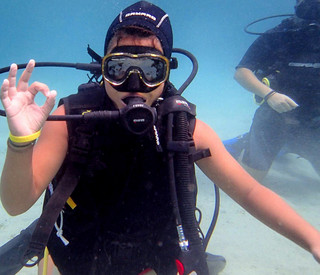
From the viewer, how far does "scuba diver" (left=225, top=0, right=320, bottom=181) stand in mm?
5156

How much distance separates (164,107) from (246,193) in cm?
99

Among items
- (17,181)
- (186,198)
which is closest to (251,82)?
(186,198)

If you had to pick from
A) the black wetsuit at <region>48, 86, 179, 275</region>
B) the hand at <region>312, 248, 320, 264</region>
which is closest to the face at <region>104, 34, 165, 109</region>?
the black wetsuit at <region>48, 86, 179, 275</region>

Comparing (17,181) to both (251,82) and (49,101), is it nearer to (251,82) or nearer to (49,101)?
(49,101)

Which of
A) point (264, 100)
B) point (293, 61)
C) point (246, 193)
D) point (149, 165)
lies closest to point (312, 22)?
point (293, 61)

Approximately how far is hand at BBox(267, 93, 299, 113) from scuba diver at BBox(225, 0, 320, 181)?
0.7 inches

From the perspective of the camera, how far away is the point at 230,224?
484 cm

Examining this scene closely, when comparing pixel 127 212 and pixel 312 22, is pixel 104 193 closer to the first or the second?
pixel 127 212

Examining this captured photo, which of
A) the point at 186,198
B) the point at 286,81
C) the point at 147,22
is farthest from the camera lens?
the point at 286,81

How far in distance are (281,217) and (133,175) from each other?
3.91 ft

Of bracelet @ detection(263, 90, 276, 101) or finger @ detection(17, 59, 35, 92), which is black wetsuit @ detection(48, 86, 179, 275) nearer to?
finger @ detection(17, 59, 35, 92)

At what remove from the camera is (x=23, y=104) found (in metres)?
1.54

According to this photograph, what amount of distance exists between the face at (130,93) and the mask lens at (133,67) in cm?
8

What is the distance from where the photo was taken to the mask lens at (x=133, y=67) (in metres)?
2.03
